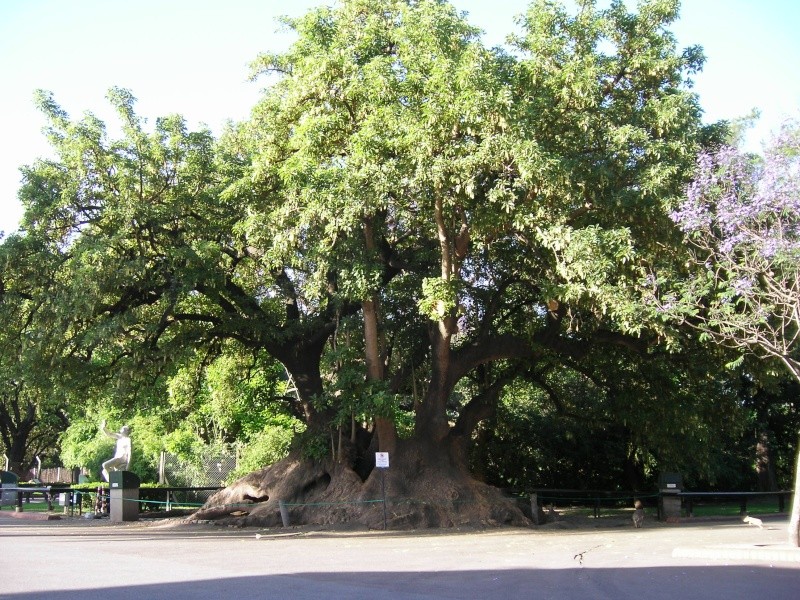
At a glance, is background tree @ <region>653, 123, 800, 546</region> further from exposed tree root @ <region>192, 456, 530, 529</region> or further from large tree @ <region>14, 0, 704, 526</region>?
exposed tree root @ <region>192, 456, 530, 529</region>

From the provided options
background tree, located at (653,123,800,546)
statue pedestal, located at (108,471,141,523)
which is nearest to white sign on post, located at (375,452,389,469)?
background tree, located at (653,123,800,546)

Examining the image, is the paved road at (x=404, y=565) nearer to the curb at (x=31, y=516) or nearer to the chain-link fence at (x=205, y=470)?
the curb at (x=31, y=516)

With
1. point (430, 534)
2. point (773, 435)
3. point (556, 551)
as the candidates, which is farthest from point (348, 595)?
point (773, 435)

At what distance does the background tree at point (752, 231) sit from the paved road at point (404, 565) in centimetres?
291

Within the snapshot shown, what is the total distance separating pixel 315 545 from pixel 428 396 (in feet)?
23.3

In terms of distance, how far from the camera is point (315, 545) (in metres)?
15.8

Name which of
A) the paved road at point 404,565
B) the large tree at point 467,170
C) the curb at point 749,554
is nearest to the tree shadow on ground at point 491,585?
the paved road at point 404,565

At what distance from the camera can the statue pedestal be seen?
80.0 feet

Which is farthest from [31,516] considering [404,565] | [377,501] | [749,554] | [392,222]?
[749,554]

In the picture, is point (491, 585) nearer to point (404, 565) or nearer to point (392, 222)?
point (404, 565)

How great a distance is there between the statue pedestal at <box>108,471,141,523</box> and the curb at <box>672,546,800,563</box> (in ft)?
55.8

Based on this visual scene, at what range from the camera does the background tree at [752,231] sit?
44.3 ft

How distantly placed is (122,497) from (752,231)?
61.8 feet

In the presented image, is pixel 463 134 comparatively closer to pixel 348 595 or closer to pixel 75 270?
pixel 75 270
